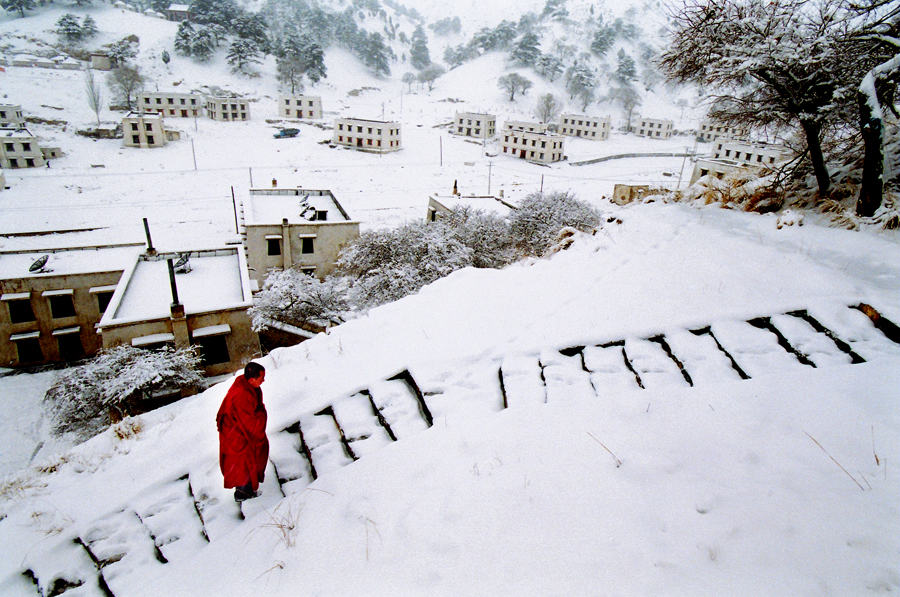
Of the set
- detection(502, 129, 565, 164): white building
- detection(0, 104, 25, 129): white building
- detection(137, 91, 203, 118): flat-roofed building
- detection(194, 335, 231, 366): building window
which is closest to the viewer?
detection(194, 335, 231, 366): building window

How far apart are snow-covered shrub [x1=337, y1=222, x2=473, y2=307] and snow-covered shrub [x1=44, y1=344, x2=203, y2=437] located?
6.19m

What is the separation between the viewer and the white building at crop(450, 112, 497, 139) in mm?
69000

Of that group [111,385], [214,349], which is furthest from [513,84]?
[111,385]

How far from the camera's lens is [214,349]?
16.2m

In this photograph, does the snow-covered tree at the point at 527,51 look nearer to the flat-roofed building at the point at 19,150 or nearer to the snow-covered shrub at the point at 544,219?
the flat-roofed building at the point at 19,150

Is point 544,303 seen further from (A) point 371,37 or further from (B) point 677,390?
(A) point 371,37

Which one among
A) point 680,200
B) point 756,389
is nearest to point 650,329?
point 756,389

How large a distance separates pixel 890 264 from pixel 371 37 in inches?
4430

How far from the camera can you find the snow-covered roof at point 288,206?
76.5ft

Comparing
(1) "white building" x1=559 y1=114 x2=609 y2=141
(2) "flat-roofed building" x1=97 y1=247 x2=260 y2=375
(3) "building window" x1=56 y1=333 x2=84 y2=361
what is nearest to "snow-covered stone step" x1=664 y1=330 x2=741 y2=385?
(2) "flat-roofed building" x1=97 y1=247 x2=260 y2=375

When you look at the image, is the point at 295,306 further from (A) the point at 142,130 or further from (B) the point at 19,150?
(A) the point at 142,130

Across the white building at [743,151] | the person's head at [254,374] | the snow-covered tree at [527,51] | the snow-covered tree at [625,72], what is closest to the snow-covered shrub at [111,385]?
the person's head at [254,374]

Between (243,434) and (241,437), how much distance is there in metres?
0.03

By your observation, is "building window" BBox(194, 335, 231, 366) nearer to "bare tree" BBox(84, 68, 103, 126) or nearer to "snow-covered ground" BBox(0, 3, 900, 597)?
"snow-covered ground" BBox(0, 3, 900, 597)
